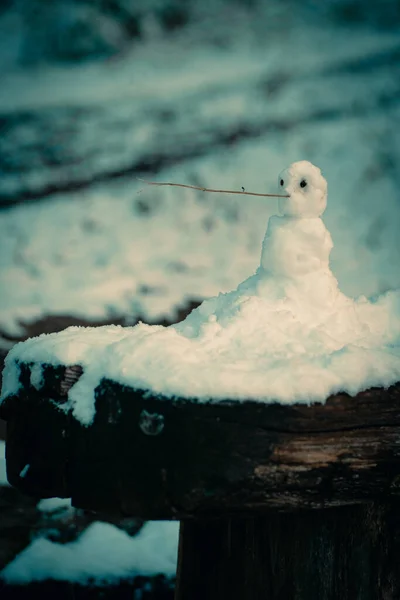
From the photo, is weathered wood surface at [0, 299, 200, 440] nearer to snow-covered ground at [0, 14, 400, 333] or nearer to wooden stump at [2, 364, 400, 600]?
snow-covered ground at [0, 14, 400, 333]

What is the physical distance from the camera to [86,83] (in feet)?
8.95

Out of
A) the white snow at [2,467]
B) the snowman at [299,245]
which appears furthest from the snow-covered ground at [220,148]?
the snowman at [299,245]

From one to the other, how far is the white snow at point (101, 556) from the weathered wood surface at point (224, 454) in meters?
1.19

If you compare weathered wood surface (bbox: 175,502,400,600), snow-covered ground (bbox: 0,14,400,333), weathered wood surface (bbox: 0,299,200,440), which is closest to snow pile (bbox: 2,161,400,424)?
weathered wood surface (bbox: 175,502,400,600)

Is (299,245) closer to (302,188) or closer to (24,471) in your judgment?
(302,188)

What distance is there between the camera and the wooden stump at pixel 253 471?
2.87 feet

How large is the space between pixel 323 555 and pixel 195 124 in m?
2.07

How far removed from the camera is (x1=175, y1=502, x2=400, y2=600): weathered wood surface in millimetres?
1022

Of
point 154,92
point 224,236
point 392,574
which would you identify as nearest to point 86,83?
point 154,92

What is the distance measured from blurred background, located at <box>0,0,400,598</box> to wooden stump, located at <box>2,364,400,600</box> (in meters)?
1.62

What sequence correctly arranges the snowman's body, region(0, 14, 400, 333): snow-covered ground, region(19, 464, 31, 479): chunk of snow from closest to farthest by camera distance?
region(19, 464, 31, 479): chunk of snow → the snowman's body → region(0, 14, 400, 333): snow-covered ground

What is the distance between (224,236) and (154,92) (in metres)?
0.69

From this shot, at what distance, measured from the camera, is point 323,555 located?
1.02 metres

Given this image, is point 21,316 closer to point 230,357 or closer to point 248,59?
point 248,59
